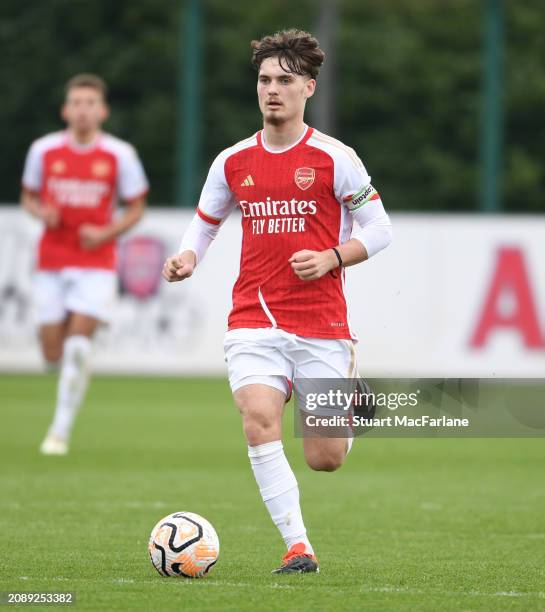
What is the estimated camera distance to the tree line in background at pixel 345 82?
33.8 metres

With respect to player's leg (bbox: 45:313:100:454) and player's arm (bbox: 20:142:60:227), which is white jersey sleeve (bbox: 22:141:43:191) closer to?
player's arm (bbox: 20:142:60:227)

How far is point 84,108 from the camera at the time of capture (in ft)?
41.1

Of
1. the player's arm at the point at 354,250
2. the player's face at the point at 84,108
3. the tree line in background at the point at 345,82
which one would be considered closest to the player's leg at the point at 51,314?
the player's face at the point at 84,108

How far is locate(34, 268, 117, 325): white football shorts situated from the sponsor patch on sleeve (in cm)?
574

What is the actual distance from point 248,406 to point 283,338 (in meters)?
0.38

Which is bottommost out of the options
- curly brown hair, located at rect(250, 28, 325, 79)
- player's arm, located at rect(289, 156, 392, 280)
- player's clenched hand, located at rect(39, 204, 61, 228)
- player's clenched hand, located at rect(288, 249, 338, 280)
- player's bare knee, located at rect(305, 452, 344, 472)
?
player's bare knee, located at rect(305, 452, 344, 472)

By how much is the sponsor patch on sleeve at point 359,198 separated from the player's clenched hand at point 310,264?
0.37m

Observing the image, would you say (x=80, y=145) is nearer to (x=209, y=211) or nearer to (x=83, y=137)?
(x=83, y=137)

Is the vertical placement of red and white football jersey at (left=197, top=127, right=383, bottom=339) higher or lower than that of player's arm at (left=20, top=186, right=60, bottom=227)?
lower

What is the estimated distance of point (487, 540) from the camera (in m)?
8.15

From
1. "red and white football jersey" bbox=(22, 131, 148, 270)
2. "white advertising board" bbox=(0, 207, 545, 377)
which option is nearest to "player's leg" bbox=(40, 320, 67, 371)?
"red and white football jersey" bbox=(22, 131, 148, 270)

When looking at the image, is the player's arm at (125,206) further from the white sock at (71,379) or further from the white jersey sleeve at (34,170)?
the white sock at (71,379)

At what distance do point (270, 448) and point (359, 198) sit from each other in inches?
47.0

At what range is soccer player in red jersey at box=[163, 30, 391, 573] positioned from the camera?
271 inches
